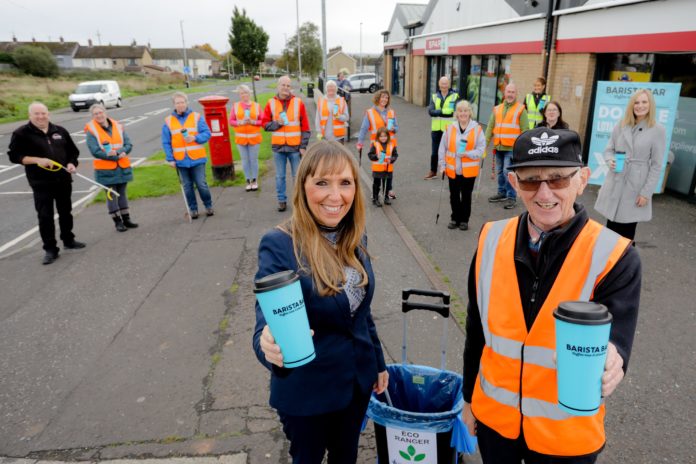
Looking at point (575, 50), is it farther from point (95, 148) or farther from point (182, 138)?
point (95, 148)

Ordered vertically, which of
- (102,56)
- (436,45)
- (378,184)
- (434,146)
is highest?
(102,56)

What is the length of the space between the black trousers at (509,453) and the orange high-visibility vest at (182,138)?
683cm

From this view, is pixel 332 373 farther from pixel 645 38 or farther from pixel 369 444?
pixel 645 38

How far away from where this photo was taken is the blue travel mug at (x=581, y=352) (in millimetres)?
1325

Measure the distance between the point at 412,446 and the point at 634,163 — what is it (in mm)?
4414

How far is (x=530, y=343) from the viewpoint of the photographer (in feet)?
5.73

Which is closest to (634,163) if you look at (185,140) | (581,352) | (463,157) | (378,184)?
(463,157)

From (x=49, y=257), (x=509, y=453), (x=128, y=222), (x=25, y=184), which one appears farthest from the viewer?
(x=25, y=184)

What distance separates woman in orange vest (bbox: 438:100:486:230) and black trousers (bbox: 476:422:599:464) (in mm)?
5119


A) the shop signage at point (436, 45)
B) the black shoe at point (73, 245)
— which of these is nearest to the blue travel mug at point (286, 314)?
the black shoe at point (73, 245)

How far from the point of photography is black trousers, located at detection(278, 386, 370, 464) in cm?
216

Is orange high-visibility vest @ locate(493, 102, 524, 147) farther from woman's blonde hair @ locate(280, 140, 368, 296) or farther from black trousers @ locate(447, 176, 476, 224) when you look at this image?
woman's blonde hair @ locate(280, 140, 368, 296)

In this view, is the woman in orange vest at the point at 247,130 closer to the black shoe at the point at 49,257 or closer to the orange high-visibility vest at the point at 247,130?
the orange high-visibility vest at the point at 247,130

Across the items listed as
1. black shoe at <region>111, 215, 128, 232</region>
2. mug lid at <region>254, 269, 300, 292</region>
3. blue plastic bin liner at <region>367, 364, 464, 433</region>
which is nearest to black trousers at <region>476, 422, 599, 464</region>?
blue plastic bin liner at <region>367, 364, 464, 433</region>
